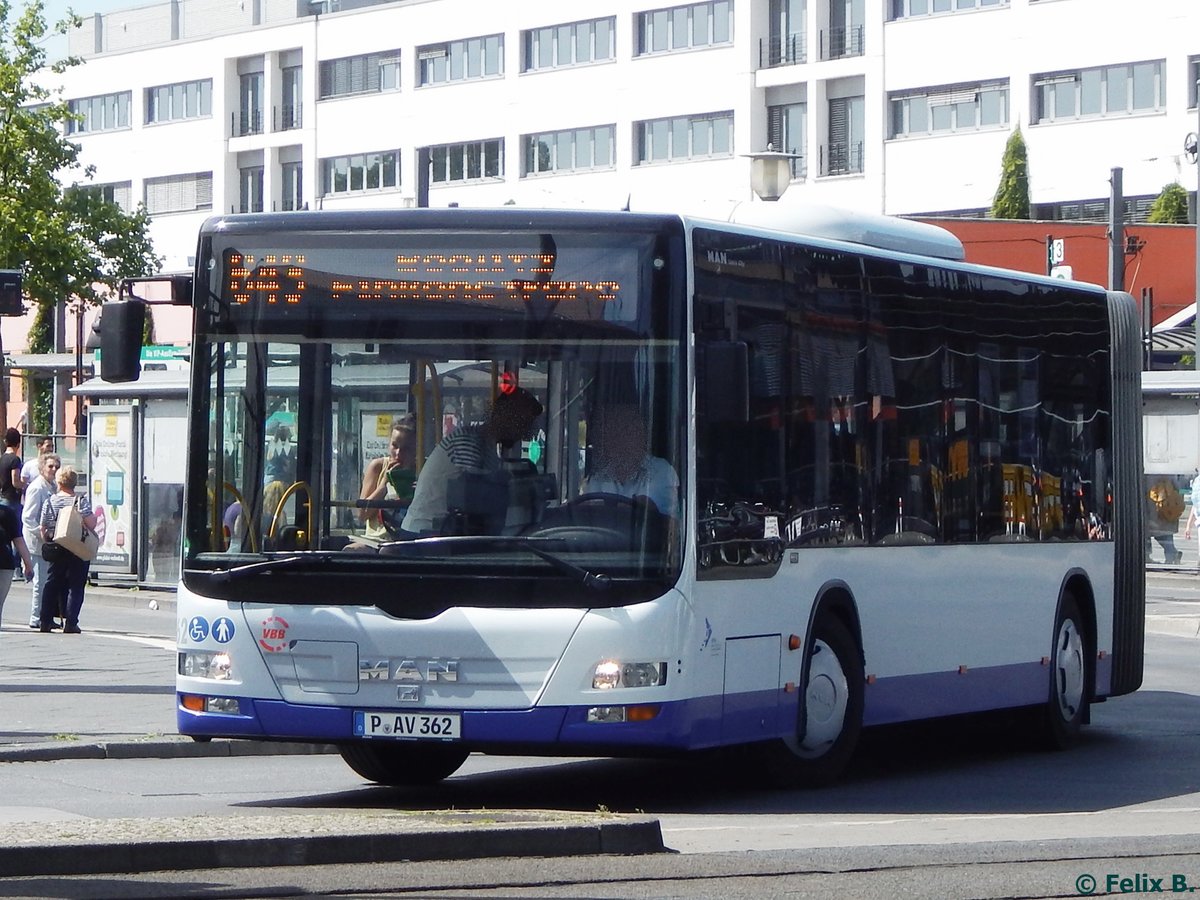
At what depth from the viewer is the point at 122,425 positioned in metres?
30.0

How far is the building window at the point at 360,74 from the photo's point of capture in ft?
260

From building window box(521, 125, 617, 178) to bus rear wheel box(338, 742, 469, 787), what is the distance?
61443mm

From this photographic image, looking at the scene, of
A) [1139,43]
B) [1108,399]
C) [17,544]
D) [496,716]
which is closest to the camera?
[496,716]

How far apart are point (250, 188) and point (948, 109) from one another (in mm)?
28672

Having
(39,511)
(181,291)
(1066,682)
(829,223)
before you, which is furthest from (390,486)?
(39,511)

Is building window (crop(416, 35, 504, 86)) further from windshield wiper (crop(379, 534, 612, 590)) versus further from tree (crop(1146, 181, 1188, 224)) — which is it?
windshield wiper (crop(379, 534, 612, 590))

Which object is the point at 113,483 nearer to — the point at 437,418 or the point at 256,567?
the point at 256,567

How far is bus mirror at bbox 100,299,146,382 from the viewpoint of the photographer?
37.7 ft

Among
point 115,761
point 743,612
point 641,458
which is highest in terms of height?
point 641,458

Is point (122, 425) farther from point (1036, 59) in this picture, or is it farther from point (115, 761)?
point (1036, 59)

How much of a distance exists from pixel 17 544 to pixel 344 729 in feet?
36.4

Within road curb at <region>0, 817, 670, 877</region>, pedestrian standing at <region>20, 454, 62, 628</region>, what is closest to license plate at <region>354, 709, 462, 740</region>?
road curb at <region>0, 817, 670, 877</region>

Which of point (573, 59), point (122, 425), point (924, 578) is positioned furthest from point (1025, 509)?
point (573, 59)

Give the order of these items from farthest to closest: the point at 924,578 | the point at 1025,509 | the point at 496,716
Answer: the point at 1025,509, the point at 924,578, the point at 496,716
